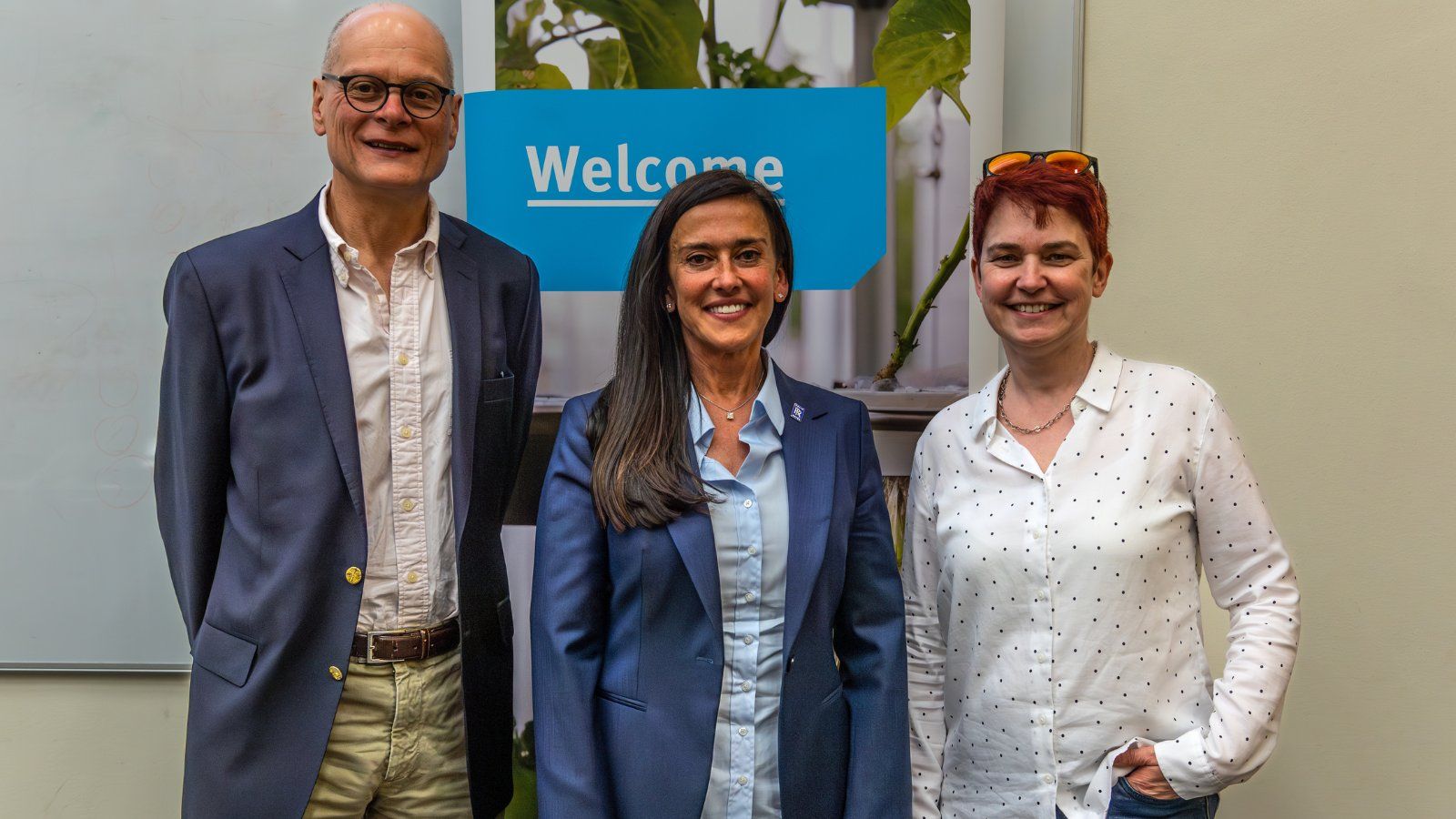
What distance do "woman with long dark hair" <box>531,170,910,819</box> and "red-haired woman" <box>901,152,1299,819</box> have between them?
0.56ft

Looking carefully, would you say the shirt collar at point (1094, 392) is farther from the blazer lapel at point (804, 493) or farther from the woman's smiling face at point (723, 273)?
the woman's smiling face at point (723, 273)

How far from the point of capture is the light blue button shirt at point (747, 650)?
1.73 metres

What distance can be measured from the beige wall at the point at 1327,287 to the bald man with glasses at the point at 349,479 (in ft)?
5.11

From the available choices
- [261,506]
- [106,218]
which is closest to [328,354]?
[261,506]

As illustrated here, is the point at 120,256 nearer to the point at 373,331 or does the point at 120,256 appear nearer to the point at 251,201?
the point at 251,201

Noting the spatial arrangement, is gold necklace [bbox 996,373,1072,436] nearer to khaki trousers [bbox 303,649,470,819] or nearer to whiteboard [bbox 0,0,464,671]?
khaki trousers [bbox 303,649,470,819]

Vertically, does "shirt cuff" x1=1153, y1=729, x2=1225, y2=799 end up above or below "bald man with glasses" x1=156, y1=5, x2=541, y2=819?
below

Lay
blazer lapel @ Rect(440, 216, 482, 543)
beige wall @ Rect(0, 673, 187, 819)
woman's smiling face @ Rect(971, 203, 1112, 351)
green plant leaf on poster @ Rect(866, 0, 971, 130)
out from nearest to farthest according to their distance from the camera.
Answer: woman's smiling face @ Rect(971, 203, 1112, 351) < blazer lapel @ Rect(440, 216, 482, 543) < green plant leaf on poster @ Rect(866, 0, 971, 130) < beige wall @ Rect(0, 673, 187, 819)

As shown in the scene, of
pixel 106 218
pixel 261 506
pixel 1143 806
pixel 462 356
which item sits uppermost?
pixel 106 218

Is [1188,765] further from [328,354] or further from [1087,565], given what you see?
[328,354]

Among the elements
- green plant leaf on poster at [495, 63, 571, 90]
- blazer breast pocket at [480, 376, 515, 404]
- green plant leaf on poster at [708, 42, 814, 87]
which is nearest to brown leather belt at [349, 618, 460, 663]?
blazer breast pocket at [480, 376, 515, 404]

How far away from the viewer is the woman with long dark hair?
170cm

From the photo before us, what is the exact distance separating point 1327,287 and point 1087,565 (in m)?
1.27

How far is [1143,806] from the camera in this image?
1.74m
